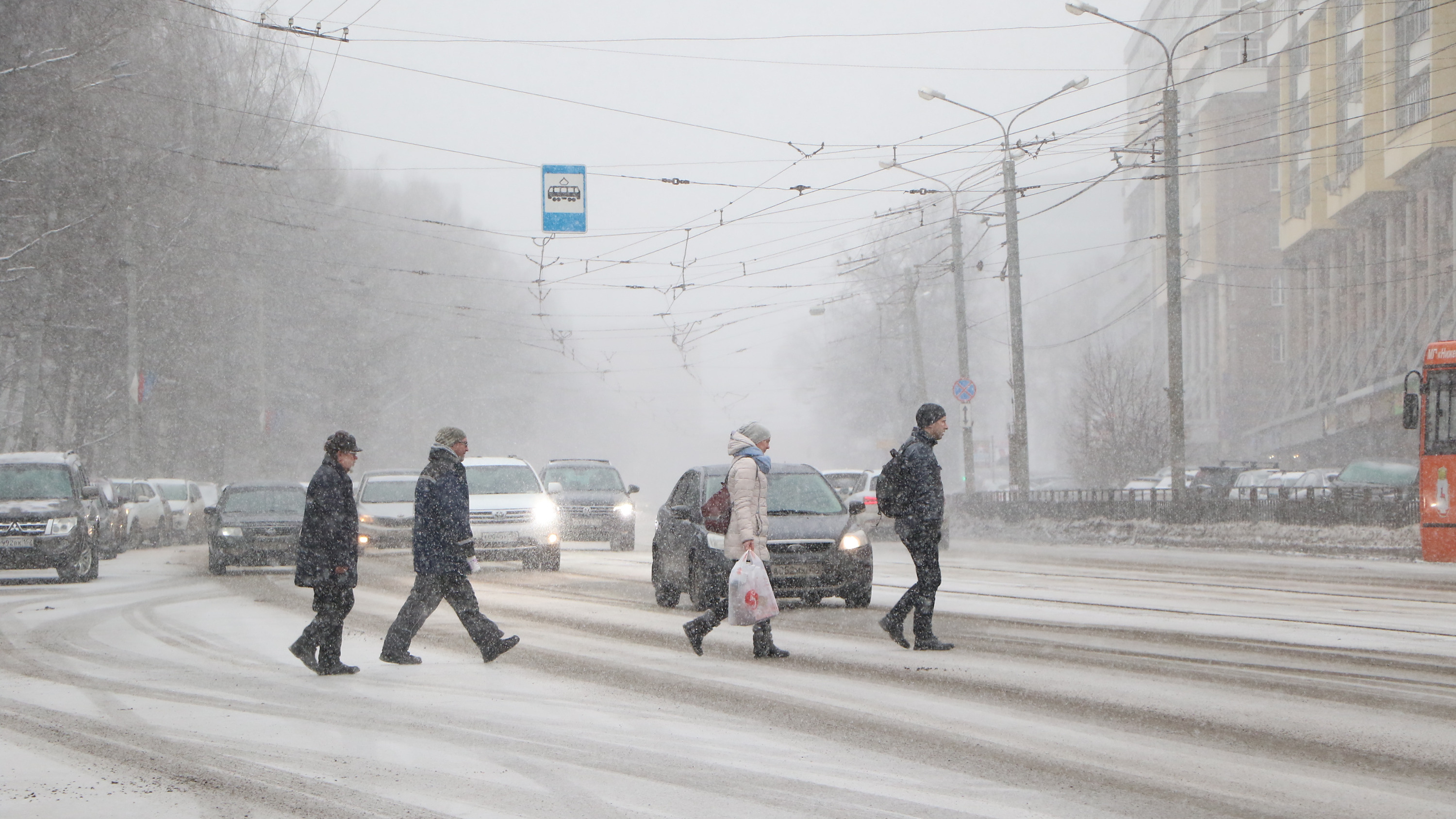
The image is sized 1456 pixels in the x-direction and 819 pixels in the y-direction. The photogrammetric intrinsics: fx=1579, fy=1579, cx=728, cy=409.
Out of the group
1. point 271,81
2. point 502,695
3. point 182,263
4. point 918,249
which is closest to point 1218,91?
point 918,249

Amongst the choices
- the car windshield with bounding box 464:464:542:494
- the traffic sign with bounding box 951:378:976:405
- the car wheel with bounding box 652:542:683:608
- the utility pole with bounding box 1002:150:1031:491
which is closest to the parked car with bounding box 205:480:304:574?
the car windshield with bounding box 464:464:542:494

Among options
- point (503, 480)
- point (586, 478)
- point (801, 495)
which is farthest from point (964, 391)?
point (801, 495)

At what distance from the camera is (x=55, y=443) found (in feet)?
134

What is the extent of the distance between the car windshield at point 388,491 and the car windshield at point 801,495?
413 inches

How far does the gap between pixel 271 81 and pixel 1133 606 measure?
41.6m

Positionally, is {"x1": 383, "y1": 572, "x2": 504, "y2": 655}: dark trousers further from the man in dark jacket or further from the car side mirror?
the car side mirror

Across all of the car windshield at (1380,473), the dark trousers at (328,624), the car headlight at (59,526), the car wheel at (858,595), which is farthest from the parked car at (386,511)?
the car windshield at (1380,473)

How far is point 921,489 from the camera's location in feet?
35.3

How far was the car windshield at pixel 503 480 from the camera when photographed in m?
23.9

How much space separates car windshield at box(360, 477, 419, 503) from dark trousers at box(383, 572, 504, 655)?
46.1ft

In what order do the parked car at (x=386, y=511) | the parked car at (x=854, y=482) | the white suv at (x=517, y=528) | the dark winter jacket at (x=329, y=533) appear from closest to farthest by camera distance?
the dark winter jacket at (x=329, y=533) < the white suv at (x=517, y=528) < the parked car at (x=386, y=511) < the parked car at (x=854, y=482)

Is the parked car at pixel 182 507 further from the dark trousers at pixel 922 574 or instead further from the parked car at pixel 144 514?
the dark trousers at pixel 922 574

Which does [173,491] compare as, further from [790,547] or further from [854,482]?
[790,547]

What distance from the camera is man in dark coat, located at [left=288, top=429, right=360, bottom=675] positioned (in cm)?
1021
